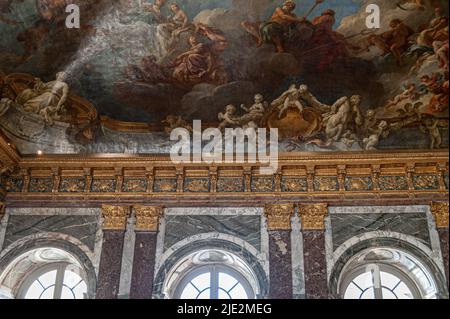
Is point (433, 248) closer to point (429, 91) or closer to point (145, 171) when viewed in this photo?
point (429, 91)

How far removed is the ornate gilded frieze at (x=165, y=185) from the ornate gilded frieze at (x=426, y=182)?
5186 millimetres

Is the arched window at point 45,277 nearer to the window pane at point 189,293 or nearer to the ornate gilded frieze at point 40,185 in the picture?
the ornate gilded frieze at point 40,185

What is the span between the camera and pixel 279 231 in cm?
1151

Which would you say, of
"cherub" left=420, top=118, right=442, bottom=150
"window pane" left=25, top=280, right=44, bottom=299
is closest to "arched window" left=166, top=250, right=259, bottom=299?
"window pane" left=25, top=280, right=44, bottom=299

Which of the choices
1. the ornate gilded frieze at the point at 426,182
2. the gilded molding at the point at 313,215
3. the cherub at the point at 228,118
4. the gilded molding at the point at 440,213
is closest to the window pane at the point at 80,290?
the cherub at the point at 228,118

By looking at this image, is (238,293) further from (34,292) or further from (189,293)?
(34,292)

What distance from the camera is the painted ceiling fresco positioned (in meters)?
11.2

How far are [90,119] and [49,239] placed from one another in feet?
9.23

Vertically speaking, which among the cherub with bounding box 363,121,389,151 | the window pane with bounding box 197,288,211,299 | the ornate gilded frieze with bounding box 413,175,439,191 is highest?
the cherub with bounding box 363,121,389,151

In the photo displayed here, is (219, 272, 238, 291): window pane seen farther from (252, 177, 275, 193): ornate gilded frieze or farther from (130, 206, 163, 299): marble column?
(252, 177, 275, 193): ornate gilded frieze

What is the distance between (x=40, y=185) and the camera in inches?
488

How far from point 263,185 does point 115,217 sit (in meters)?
3.27

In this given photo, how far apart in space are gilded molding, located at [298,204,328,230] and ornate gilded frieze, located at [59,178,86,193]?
4.83m

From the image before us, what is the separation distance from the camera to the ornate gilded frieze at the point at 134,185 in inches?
479
